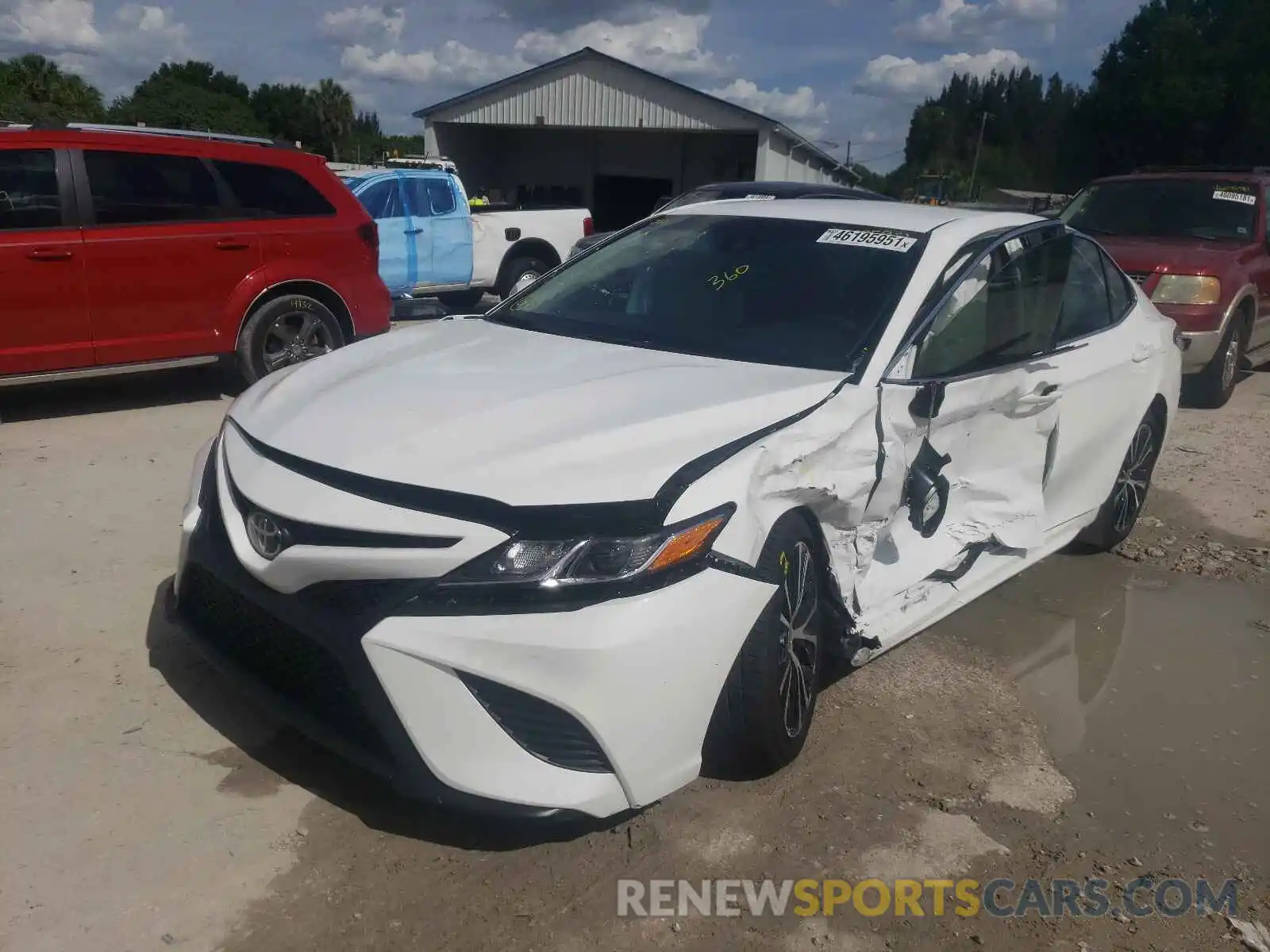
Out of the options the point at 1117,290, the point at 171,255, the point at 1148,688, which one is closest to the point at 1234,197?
the point at 1117,290

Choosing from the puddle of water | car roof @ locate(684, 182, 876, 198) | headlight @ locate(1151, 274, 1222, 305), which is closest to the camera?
the puddle of water

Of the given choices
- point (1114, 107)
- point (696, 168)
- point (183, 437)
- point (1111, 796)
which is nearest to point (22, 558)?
point (183, 437)

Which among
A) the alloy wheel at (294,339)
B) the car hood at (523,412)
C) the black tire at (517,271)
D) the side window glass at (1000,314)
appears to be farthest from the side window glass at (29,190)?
the black tire at (517,271)

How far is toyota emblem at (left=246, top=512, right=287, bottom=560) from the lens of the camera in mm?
2764

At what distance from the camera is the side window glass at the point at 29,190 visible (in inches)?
252

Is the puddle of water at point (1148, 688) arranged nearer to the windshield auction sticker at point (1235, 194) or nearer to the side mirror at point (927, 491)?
the side mirror at point (927, 491)

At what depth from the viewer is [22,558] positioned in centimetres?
461

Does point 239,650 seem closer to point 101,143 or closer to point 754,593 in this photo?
point 754,593

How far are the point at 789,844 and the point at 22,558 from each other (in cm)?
345

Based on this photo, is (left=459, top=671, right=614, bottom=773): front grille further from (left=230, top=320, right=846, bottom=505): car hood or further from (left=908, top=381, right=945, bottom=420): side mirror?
(left=908, top=381, right=945, bottom=420): side mirror

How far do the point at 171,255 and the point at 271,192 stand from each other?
938mm

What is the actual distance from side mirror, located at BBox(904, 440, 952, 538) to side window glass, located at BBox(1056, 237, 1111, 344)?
1129 mm

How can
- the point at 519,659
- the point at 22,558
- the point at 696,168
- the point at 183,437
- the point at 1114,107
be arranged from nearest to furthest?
the point at 519,659, the point at 22,558, the point at 183,437, the point at 696,168, the point at 1114,107

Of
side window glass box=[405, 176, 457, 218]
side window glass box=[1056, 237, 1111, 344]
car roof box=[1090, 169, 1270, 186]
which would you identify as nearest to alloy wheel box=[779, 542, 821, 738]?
side window glass box=[1056, 237, 1111, 344]
